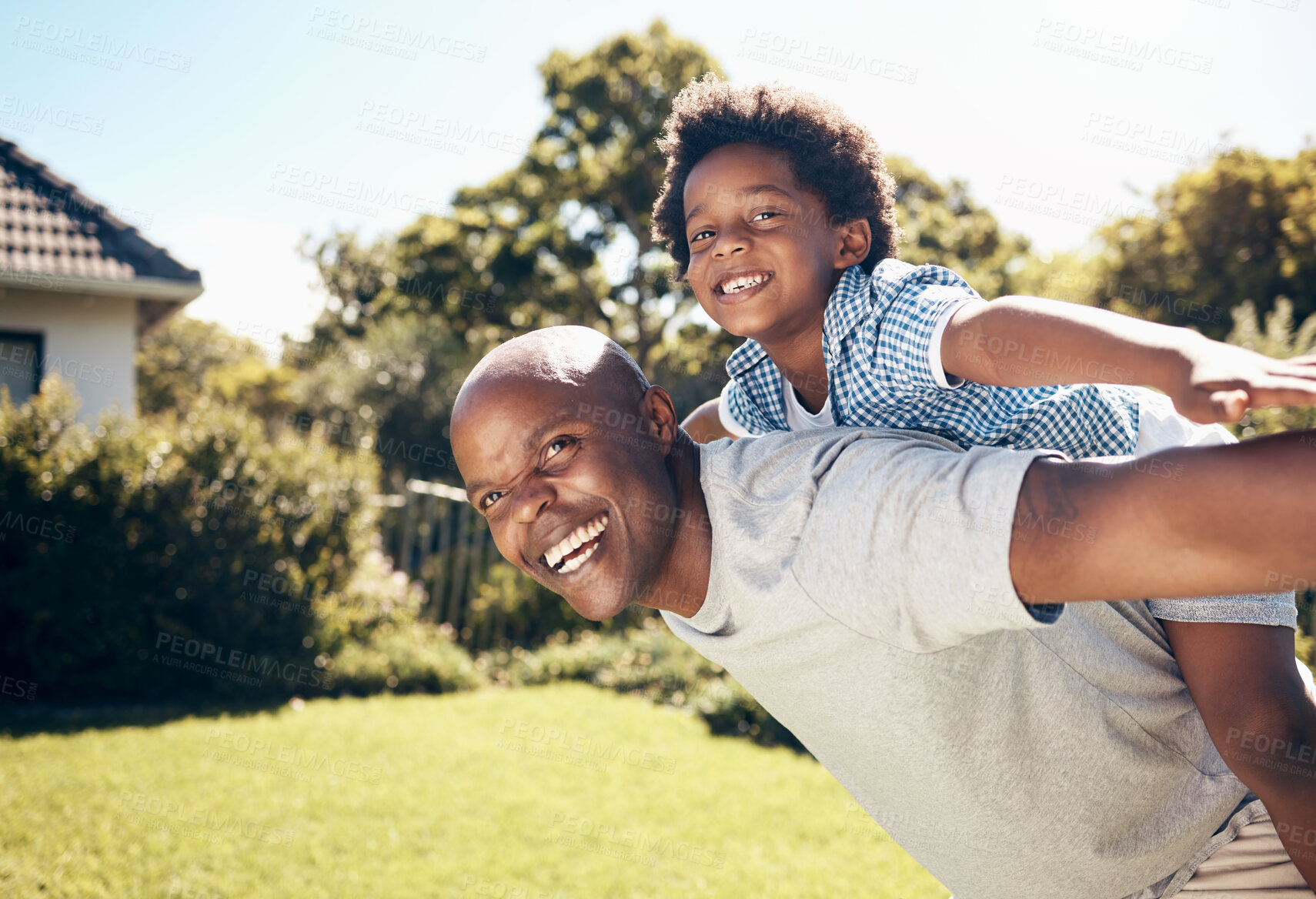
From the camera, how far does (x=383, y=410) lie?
19.5 metres

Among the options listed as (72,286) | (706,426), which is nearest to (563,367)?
(706,426)

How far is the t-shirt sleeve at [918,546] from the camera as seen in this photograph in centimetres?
120

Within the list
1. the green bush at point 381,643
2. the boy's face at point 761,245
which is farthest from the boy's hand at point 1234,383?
the green bush at point 381,643

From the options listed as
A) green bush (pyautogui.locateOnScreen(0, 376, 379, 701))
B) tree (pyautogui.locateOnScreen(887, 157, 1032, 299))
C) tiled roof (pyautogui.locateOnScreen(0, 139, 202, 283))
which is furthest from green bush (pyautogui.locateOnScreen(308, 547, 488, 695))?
tree (pyautogui.locateOnScreen(887, 157, 1032, 299))

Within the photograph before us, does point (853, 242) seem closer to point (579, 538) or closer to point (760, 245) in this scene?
point (760, 245)

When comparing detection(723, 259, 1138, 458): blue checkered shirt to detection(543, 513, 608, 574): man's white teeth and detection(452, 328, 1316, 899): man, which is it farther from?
detection(543, 513, 608, 574): man's white teeth

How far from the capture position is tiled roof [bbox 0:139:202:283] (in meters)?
10.0

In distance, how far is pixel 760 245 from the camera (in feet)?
8.05

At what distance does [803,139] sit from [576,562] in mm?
1556

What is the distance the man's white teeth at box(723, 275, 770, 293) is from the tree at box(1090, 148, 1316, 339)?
54.1 feet

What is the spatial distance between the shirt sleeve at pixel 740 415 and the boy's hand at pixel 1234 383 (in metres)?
1.44

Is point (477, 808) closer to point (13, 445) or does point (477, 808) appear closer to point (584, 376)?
point (584, 376)

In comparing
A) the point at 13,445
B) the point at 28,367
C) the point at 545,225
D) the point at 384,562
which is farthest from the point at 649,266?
the point at 13,445

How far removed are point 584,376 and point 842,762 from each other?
1035mm
